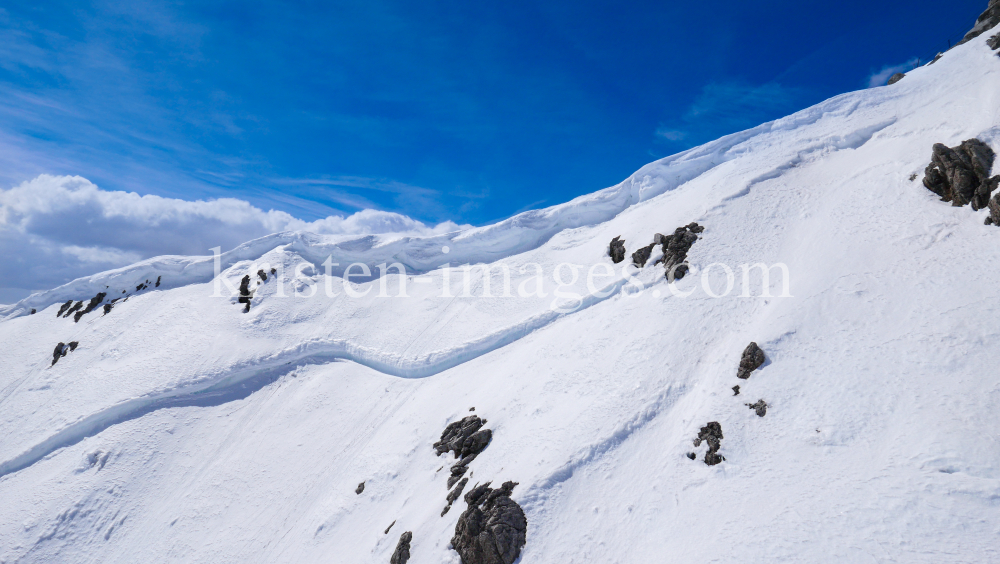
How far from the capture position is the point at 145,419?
26312mm

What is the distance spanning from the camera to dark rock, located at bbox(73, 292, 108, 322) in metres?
39.2

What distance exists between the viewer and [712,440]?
13.3m

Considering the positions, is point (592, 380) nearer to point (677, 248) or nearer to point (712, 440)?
point (712, 440)

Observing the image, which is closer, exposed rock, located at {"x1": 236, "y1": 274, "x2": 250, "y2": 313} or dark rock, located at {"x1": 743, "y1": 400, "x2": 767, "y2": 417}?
dark rock, located at {"x1": 743, "y1": 400, "x2": 767, "y2": 417}

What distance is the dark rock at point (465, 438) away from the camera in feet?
58.5

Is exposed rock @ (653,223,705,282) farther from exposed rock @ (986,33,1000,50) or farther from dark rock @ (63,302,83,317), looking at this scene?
dark rock @ (63,302,83,317)

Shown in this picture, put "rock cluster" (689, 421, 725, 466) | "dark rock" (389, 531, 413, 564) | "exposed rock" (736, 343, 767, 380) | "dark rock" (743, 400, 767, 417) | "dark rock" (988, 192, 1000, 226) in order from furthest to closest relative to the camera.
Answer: "dark rock" (988, 192, 1000, 226), "exposed rock" (736, 343, 767, 380), "dark rock" (389, 531, 413, 564), "dark rock" (743, 400, 767, 417), "rock cluster" (689, 421, 725, 466)

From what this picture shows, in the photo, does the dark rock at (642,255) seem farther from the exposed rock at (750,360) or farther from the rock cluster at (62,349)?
the rock cluster at (62,349)

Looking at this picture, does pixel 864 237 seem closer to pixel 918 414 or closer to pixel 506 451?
pixel 918 414

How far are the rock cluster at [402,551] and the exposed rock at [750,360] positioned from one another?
12761 millimetres

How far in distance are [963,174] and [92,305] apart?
62008mm

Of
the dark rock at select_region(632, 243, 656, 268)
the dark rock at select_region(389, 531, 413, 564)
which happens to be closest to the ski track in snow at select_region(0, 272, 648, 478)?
the dark rock at select_region(632, 243, 656, 268)

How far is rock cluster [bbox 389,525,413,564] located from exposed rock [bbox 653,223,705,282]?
56.3 ft

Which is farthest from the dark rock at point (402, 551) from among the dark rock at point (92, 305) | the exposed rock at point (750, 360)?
the dark rock at point (92, 305)
